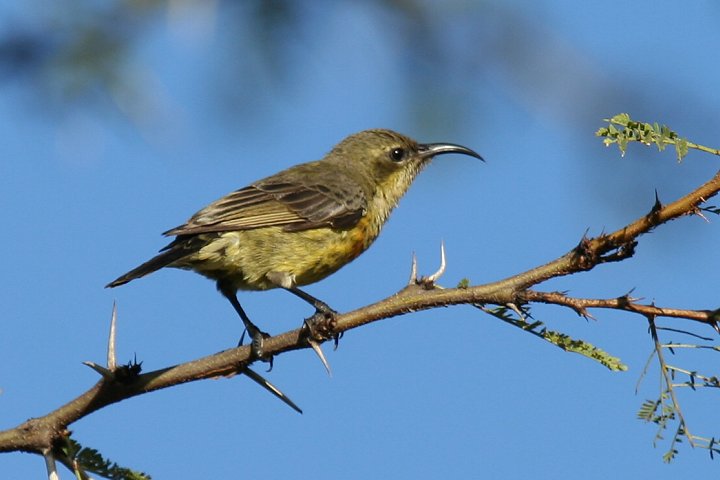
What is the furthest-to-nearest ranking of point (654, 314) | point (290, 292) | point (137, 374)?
point (290, 292), point (137, 374), point (654, 314)

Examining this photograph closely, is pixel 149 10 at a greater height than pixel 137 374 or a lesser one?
greater

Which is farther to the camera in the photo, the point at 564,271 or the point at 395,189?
the point at 395,189

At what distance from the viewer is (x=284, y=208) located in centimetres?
618

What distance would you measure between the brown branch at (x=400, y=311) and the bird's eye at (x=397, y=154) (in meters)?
4.21

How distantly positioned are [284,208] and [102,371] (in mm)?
3316

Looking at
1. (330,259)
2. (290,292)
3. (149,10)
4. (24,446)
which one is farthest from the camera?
(330,259)

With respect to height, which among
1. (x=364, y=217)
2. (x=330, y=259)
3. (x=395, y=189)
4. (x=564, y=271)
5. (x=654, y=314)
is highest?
(x=395, y=189)

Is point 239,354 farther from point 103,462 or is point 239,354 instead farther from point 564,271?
point 564,271

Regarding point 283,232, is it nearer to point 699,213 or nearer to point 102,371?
point 102,371

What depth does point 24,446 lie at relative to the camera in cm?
275

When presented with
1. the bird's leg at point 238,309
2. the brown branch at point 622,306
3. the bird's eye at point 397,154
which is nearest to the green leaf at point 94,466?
the brown branch at point 622,306

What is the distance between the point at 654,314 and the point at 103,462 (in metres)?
1.60

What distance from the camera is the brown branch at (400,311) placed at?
2.38m

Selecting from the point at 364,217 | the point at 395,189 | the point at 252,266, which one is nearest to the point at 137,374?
the point at 252,266
